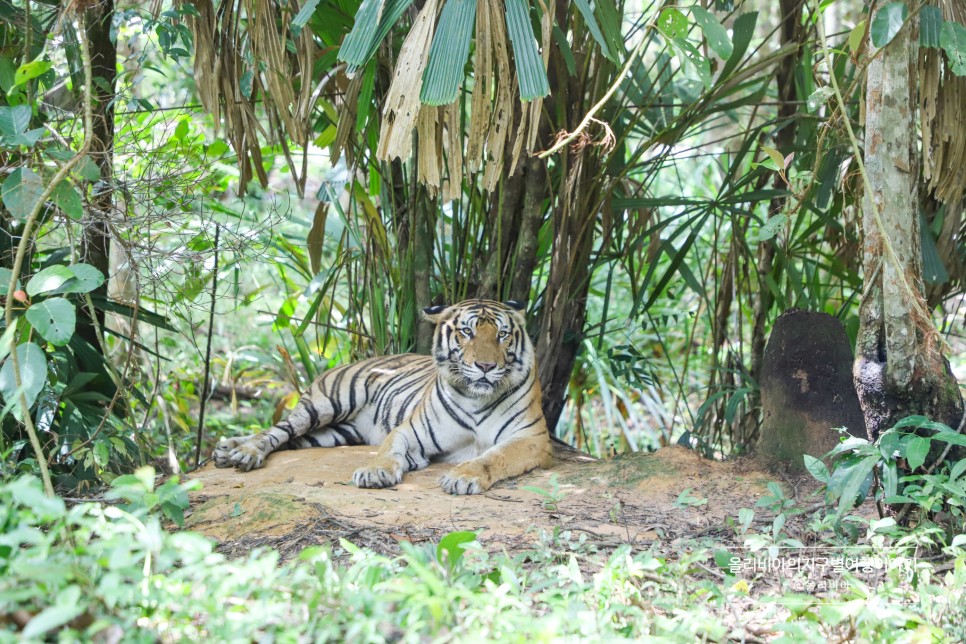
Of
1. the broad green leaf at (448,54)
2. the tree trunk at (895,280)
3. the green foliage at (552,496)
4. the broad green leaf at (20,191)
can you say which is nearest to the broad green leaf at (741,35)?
the tree trunk at (895,280)

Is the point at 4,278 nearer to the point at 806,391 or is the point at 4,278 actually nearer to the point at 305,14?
the point at 305,14

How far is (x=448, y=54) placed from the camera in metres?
A: 3.23

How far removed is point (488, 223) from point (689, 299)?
13.5ft

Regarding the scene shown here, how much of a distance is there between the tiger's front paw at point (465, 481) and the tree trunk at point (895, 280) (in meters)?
1.61

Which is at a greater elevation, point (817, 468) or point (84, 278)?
point (84, 278)

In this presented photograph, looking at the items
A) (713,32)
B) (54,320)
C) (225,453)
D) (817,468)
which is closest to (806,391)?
(817,468)

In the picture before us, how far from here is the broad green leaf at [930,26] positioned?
3242 mm

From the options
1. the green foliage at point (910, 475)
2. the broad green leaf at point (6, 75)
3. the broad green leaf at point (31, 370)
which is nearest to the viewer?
the broad green leaf at point (31, 370)

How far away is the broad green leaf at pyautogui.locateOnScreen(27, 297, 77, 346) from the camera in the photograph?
2.66 meters

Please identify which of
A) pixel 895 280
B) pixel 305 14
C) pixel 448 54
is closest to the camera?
pixel 895 280

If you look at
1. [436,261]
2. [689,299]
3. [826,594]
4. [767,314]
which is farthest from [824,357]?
[689,299]

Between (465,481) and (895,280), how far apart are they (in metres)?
1.87

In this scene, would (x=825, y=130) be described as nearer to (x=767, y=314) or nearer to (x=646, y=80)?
(x=646, y=80)

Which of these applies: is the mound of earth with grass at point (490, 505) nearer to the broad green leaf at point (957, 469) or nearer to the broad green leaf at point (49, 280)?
the broad green leaf at point (957, 469)
